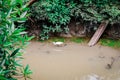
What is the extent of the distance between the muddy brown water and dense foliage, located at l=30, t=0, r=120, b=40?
0.58 meters

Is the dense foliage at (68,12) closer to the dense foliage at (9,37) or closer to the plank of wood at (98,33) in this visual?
the plank of wood at (98,33)

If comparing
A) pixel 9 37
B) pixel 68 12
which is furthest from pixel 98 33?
pixel 9 37

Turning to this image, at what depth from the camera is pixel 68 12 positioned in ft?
20.4

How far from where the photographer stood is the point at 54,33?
6.51 metres

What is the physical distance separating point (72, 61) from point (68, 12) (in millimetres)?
1529

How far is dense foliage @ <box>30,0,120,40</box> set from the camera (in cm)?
600

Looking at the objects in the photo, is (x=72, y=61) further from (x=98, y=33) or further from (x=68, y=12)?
(x=68, y=12)

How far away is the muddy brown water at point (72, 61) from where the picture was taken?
4.64m

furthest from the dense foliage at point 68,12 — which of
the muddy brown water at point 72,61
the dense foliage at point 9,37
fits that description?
the dense foliage at point 9,37

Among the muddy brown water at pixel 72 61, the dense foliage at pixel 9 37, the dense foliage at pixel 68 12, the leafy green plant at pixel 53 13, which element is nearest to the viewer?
the dense foliage at pixel 9 37

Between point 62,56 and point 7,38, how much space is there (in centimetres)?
321

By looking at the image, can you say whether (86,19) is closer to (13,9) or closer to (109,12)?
(109,12)

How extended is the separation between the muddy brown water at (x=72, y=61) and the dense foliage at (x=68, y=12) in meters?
0.58

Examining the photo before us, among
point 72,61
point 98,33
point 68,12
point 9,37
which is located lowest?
point 72,61
